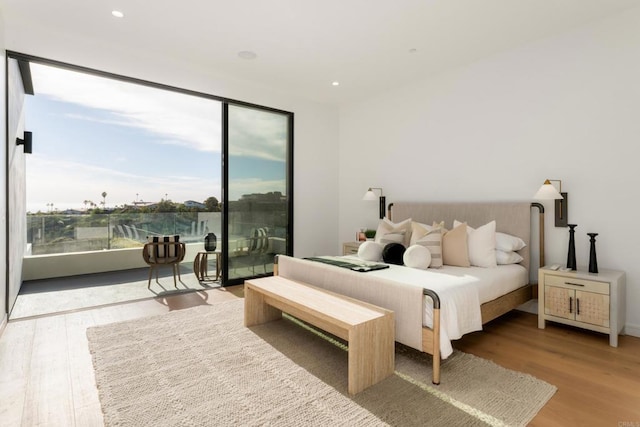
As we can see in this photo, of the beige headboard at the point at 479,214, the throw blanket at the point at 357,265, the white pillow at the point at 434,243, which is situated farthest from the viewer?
the beige headboard at the point at 479,214

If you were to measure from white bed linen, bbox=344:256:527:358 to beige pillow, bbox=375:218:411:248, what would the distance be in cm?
66

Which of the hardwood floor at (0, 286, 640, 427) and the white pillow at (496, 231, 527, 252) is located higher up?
the white pillow at (496, 231, 527, 252)

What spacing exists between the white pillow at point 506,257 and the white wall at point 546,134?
0.35 metres

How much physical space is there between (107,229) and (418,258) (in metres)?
5.98

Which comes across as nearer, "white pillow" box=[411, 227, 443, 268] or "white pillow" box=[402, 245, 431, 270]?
"white pillow" box=[402, 245, 431, 270]

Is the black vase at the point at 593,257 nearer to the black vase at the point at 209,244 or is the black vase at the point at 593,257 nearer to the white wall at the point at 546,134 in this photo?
the white wall at the point at 546,134

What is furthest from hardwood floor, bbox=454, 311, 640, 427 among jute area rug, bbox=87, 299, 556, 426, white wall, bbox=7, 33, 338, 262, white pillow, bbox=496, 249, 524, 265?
white wall, bbox=7, 33, 338, 262

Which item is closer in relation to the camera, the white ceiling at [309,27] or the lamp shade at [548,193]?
the white ceiling at [309,27]

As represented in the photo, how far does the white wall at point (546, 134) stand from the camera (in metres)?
2.96

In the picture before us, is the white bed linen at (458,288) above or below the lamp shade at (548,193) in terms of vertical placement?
below

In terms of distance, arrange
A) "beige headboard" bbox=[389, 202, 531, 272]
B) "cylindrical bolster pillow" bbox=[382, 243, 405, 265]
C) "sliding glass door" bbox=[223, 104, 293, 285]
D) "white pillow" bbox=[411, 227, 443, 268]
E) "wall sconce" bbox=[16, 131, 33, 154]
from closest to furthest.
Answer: "white pillow" bbox=[411, 227, 443, 268]
"cylindrical bolster pillow" bbox=[382, 243, 405, 265]
"beige headboard" bbox=[389, 202, 531, 272]
"wall sconce" bbox=[16, 131, 33, 154]
"sliding glass door" bbox=[223, 104, 293, 285]

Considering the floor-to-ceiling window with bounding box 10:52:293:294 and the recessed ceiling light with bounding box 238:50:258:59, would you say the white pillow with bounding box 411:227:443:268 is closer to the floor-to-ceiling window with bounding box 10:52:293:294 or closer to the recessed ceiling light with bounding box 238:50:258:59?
the floor-to-ceiling window with bounding box 10:52:293:294

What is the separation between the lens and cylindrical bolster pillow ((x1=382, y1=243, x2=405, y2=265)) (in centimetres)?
336

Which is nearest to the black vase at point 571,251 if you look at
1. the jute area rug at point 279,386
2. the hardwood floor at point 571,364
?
the hardwood floor at point 571,364
